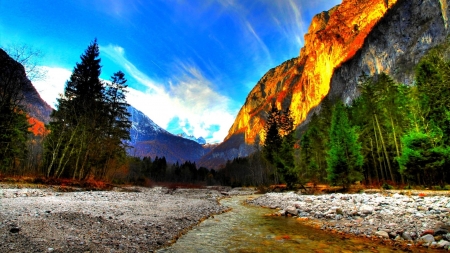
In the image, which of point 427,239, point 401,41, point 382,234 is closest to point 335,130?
point 382,234

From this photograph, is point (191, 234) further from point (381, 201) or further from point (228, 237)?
point (381, 201)

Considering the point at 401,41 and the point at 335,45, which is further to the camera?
the point at 335,45

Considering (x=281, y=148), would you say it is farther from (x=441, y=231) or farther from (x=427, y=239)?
(x=427, y=239)

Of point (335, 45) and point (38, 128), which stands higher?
point (335, 45)

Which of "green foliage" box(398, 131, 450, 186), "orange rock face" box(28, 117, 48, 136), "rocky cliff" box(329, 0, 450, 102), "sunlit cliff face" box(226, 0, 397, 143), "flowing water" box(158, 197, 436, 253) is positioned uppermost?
"sunlit cliff face" box(226, 0, 397, 143)

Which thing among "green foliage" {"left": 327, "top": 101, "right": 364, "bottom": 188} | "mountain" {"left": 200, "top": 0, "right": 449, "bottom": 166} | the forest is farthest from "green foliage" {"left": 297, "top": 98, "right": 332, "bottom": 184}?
"mountain" {"left": 200, "top": 0, "right": 449, "bottom": 166}

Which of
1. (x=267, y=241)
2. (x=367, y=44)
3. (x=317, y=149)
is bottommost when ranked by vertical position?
(x=267, y=241)

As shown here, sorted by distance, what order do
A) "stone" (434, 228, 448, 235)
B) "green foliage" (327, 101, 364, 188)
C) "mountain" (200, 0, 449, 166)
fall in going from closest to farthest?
"stone" (434, 228, 448, 235), "green foliage" (327, 101, 364, 188), "mountain" (200, 0, 449, 166)

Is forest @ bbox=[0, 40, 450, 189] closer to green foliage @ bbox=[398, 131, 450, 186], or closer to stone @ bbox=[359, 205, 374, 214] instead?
green foliage @ bbox=[398, 131, 450, 186]

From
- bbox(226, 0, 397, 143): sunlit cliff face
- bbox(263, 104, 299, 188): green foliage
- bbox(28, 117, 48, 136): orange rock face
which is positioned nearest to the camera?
bbox(263, 104, 299, 188): green foliage

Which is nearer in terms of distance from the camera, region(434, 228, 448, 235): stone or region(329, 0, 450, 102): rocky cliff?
region(434, 228, 448, 235): stone

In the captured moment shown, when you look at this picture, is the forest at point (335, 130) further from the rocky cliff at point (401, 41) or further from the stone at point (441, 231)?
the rocky cliff at point (401, 41)

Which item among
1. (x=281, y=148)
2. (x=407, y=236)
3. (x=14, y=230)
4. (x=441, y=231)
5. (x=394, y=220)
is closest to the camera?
(x=14, y=230)

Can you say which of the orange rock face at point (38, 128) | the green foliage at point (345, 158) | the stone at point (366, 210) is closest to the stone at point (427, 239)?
the stone at point (366, 210)
